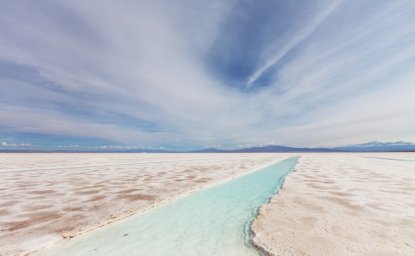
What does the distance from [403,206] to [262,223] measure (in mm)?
4742

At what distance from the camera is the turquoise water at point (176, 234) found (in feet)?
15.8

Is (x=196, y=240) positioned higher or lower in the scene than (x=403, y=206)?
lower

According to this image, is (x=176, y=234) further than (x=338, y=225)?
Yes

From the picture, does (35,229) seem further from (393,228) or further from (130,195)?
(393,228)

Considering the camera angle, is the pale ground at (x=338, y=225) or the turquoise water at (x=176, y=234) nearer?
the pale ground at (x=338, y=225)

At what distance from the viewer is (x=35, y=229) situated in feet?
18.4

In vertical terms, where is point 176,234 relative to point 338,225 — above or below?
below

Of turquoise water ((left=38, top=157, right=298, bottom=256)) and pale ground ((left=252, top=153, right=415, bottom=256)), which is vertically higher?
pale ground ((left=252, top=153, right=415, bottom=256))

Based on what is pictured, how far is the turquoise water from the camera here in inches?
190

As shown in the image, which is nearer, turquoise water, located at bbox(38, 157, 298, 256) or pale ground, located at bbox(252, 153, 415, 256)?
pale ground, located at bbox(252, 153, 415, 256)

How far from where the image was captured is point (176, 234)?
19.1 feet

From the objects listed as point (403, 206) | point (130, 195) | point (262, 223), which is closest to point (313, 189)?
point (403, 206)

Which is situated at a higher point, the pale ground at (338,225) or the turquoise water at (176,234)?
the pale ground at (338,225)

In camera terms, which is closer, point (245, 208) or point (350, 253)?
point (350, 253)
